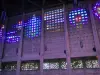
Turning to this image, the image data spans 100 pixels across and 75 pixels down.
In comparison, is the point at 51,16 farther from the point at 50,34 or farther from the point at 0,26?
the point at 0,26

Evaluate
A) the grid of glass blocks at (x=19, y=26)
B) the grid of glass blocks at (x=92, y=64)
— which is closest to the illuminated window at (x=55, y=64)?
the grid of glass blocks at (x=92, y=64)

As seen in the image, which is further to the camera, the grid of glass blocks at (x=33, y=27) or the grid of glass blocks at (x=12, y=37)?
the grid of glass blocks at (x=12, y=37)

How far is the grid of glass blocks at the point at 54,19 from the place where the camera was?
1207 centimetres

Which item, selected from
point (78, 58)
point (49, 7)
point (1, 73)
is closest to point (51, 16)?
point (49, 7)

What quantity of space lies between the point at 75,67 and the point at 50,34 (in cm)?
337

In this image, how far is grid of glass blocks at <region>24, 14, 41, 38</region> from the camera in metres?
12.8

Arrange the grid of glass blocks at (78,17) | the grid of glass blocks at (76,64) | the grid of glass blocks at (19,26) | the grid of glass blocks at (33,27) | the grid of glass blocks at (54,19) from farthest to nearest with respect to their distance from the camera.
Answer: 1. the grid of glass blocks at (19,26)
2. the grid of glass blocks at (33,27)
3. the grid of glass blocks at (54,19)
4. the grid of glass blocks at (78,17)
5. the grid of glass blocks at (76,64)

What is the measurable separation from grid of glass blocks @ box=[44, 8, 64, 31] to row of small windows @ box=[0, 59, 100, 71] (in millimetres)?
2762

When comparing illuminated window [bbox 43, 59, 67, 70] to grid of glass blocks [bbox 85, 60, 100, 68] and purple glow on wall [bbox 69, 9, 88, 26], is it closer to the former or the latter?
grid of glass blocks [bbox 85, 60, 100, 68]

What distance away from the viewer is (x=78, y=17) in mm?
11711

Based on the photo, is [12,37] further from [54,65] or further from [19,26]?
[54,65]

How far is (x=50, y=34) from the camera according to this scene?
12.1 metres

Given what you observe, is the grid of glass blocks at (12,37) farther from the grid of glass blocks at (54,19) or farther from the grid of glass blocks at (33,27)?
the grid of glass blocks at (54,19)

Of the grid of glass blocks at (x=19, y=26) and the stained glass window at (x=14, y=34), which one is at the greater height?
the grid of glass blocks at (x=19, y=26)
